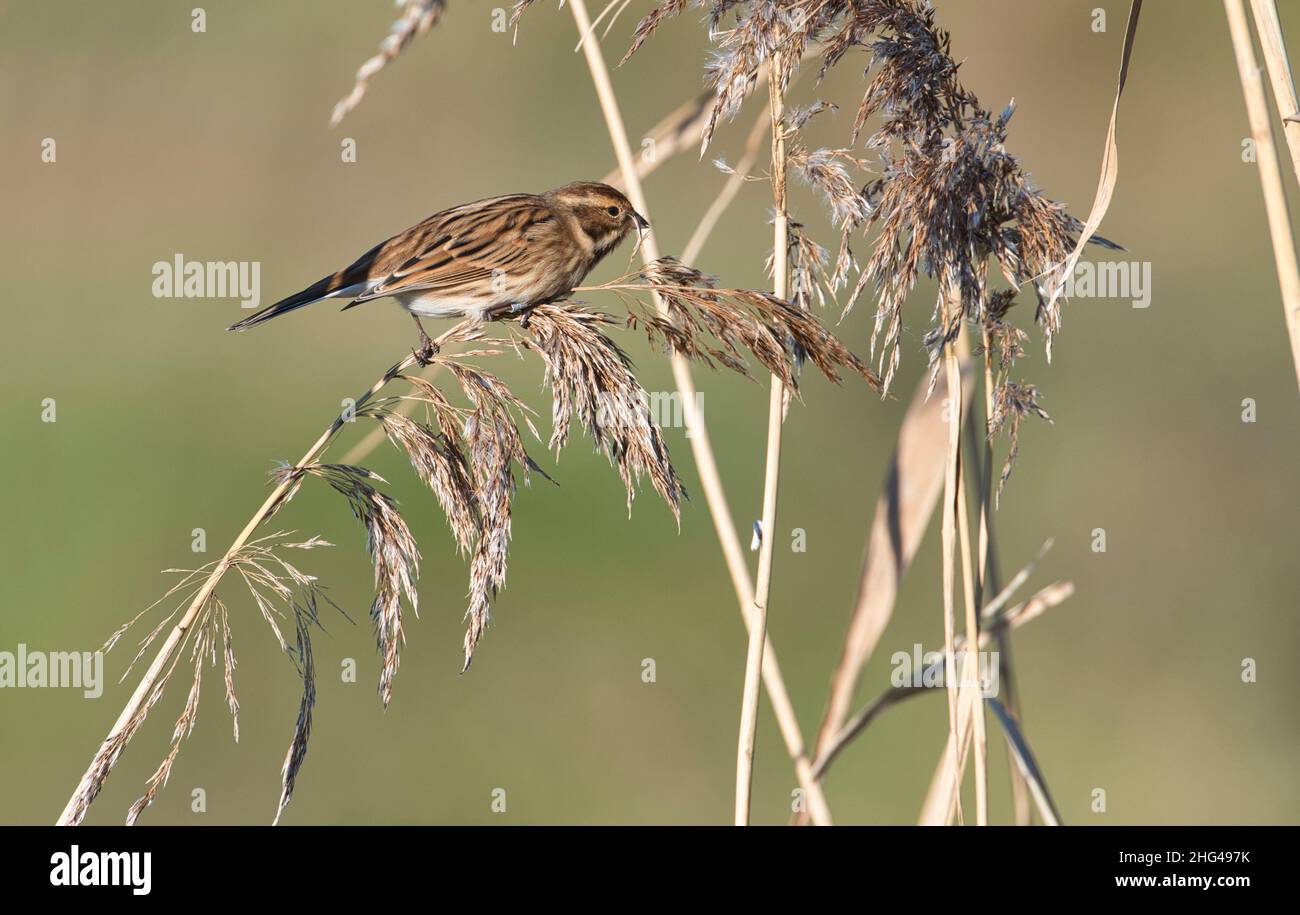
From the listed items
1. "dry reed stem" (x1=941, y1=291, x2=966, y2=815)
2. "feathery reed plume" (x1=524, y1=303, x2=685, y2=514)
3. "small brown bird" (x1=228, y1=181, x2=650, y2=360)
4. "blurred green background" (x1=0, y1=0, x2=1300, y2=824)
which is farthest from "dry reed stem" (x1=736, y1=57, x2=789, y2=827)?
"blurred green background" (x1=0, y1=0, x2=1300, y2=824)

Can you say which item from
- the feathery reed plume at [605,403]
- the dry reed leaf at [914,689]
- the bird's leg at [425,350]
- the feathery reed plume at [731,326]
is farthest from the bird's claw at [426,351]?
the dry reed leaf at [914,689]

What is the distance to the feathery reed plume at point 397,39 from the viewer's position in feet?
6.00

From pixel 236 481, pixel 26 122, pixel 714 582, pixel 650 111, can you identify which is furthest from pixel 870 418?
pixel 26 122

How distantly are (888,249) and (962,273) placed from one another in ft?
0.43

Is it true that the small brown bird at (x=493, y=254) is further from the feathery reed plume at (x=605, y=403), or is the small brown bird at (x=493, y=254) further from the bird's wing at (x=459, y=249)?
the feathery reed plume at (x=605, y=403)

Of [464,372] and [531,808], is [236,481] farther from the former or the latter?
[464,372]

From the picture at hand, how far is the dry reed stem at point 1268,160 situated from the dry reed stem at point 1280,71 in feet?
0.12

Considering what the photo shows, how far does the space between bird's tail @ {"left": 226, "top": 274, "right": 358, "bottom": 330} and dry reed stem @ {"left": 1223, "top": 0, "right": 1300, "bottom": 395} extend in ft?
5.81

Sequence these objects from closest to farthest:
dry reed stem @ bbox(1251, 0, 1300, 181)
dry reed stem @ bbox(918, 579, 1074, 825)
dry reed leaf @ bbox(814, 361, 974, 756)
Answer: dry reed stem @ bbox(1251, 0, 1300, 181) < dry reed stem @ bbox(918, 579, 1074, 825) < dry reed leaf @ bbox(814, 361, 974, 756)

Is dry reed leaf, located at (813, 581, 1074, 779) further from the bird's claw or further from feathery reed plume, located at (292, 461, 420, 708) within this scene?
the bird's claw

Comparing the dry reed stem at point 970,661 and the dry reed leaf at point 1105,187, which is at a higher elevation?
the dry reed leaf at point 1105,187

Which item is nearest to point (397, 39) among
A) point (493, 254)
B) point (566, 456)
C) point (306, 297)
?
point (306, 297)

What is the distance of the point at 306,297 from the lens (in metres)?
2.81

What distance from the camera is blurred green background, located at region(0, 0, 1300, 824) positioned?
5.29 m
